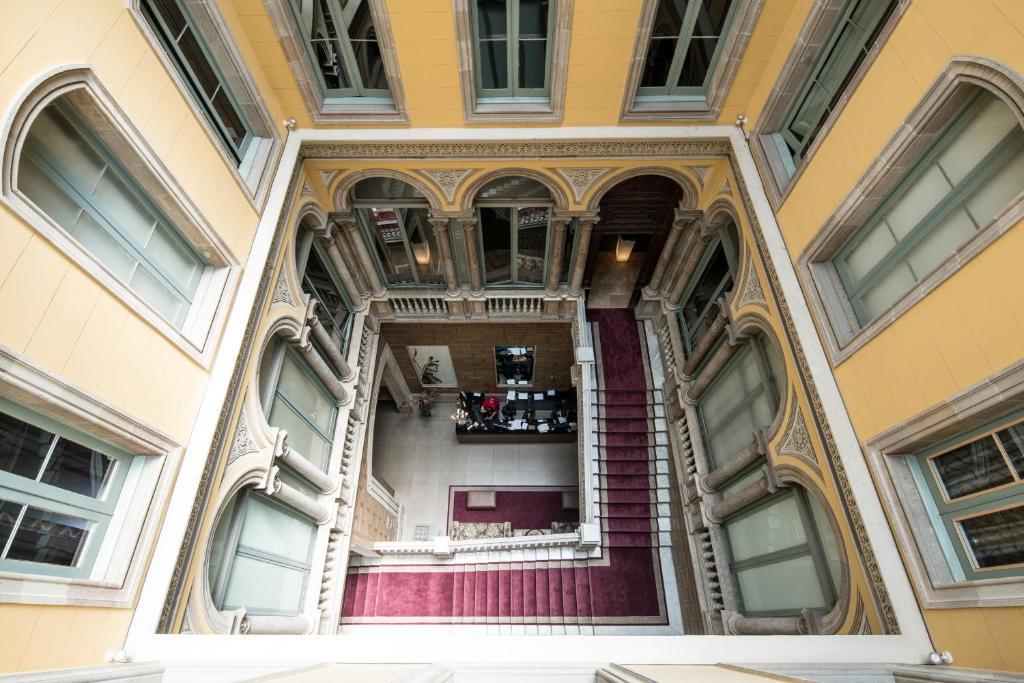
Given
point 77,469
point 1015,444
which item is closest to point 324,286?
point 77,469

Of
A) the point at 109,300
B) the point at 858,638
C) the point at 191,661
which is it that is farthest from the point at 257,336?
the point at 858,638

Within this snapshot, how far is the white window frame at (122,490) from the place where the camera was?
269 centimetres

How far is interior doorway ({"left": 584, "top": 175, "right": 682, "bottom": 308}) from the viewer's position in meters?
8.01

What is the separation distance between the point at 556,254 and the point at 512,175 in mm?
1775

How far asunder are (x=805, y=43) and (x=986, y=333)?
364cm

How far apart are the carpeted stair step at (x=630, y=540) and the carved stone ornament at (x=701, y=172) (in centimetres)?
563

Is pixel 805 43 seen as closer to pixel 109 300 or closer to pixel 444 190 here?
pixel 444 190

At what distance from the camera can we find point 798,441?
4617 mm

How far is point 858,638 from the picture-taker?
315 cm

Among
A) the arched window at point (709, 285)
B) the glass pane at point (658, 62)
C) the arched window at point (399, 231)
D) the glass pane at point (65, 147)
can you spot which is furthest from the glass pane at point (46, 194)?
the arched window at point (709, 285)

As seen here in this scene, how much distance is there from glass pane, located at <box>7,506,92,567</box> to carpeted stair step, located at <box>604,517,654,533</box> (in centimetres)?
677

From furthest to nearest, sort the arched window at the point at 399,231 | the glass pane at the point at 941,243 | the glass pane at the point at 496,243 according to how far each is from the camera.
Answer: the glass pane at the point at 496,243
the arched window at the point at 399,231
the glass pane at the point at 941,243

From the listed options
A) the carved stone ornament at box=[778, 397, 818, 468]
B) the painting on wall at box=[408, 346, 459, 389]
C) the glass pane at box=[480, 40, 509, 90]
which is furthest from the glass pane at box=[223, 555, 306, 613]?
the glass pane at box=[480, 40, 509, 90]

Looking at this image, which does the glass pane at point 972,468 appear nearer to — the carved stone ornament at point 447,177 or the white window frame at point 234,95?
the carved stone ornament at point 447,177
